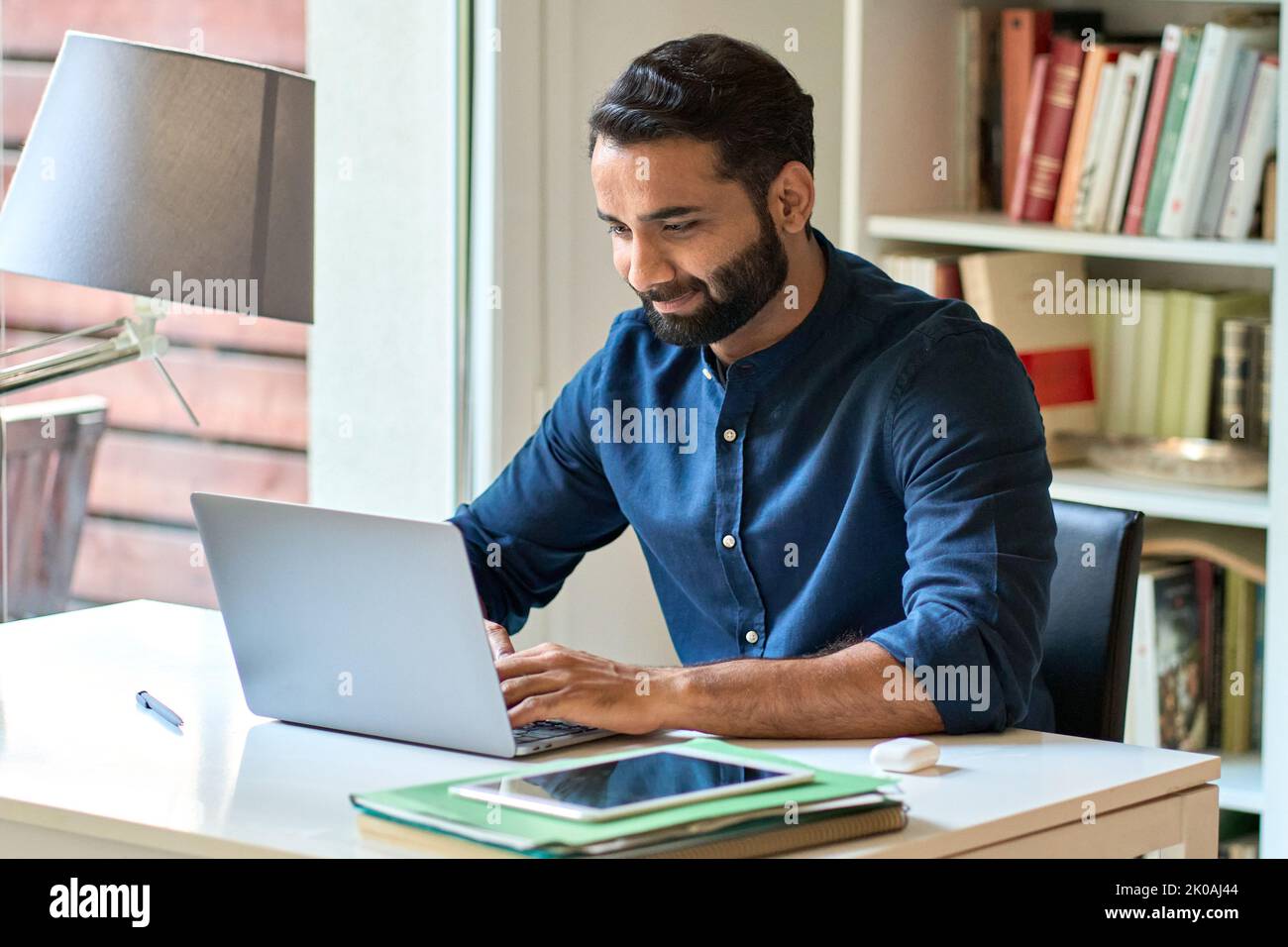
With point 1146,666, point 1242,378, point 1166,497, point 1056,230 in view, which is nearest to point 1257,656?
point 1146,666

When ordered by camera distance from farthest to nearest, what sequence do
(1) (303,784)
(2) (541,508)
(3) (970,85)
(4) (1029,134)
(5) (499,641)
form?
(3) (970,85) < (4) (1029,134) < (2) (541,508) < (5) (499,641) < (1) (303,784)

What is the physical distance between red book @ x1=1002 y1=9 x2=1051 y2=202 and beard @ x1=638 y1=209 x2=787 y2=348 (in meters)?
1.00

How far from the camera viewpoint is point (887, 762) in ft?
4.80

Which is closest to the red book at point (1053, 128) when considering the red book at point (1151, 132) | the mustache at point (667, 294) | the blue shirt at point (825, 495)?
the red book at point (1151, 132)

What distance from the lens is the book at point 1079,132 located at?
2635mm

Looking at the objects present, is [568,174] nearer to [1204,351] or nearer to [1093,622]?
[1204,351]

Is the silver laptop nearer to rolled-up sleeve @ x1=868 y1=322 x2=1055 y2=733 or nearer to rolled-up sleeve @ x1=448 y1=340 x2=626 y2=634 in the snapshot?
rolled-up sleeve @ x1=868 y1=322 x2=1055 y2=733

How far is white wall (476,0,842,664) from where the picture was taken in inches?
116

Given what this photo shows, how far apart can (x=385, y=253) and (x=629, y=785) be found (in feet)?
6.04

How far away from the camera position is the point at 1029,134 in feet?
8.87

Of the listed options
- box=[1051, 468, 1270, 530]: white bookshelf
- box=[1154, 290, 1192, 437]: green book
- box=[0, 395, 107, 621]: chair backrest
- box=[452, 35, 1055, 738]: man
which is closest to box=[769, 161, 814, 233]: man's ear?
box=[452, 35, 1055, 738]: man

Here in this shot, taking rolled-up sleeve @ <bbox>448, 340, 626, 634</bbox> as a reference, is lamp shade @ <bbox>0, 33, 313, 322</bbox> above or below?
above

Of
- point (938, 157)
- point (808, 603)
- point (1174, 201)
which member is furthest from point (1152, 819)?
point (938, 157)

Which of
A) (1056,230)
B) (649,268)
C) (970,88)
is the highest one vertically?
(970,88)
